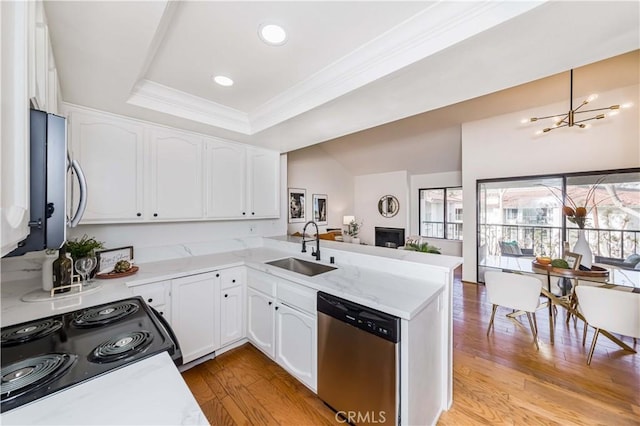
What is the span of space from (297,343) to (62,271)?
1.78 m

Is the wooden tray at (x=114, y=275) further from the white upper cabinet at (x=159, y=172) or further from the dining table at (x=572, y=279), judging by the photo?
the dining table at (x=572, y=279)

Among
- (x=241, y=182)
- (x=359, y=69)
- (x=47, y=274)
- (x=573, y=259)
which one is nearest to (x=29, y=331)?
(x=47, y=274)

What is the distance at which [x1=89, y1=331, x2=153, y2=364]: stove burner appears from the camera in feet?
3.13

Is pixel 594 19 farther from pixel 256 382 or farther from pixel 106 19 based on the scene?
pixel 256 382

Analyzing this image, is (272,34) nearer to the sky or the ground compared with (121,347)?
nearer to the sky

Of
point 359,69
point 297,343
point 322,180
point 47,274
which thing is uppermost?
point 359,69

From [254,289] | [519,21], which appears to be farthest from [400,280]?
[519,21]

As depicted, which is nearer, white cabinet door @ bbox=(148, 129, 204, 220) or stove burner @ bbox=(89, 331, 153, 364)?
stove burner @ bbox=(89, 331, 153, 364)

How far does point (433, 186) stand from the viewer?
648 centimetres

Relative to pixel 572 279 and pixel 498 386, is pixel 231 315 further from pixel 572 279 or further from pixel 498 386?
pixel 572 279

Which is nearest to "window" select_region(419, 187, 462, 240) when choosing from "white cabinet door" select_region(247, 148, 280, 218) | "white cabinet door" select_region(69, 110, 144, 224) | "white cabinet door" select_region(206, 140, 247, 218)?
"white cabinet door" select_region(247, 148, 280, 218)

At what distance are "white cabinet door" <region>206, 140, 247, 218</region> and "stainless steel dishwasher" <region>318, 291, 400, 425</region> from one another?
1751 millimetres

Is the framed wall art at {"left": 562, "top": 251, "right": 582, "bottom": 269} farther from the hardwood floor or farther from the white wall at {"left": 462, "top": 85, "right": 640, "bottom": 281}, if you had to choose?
the white wall at {"left": 462, "top": 85, "right": 640, "bottom": 281}

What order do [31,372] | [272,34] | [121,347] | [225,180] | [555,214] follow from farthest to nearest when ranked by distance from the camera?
[555,214], [225,180], [272,34], [121,347], [31,372]
